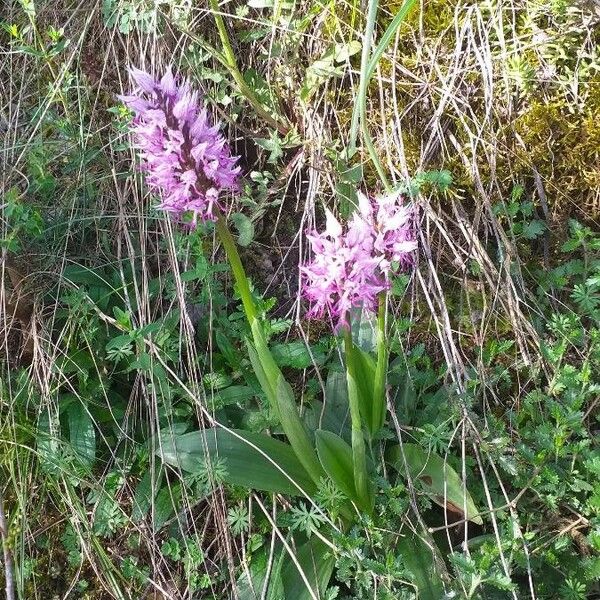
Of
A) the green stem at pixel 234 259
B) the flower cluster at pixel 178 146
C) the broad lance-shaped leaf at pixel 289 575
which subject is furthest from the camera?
the broad lance-shaped leaf at pixel 289 575

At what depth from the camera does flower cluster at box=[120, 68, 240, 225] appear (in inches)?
49.8

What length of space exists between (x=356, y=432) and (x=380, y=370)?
15 cm

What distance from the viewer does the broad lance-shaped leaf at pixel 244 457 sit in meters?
1.72

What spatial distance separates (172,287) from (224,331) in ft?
0.67

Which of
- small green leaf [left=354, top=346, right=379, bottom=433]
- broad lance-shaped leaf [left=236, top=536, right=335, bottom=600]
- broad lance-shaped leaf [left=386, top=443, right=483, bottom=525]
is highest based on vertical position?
small green leaf [left=354, top=346, right=379, bottom=433]

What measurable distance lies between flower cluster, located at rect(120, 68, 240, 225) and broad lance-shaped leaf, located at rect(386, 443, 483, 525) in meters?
0.86

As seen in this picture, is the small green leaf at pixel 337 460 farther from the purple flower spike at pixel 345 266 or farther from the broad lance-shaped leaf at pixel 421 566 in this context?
the purple flower spike at pixel 345 266

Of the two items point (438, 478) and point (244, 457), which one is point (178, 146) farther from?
point (438, 478)

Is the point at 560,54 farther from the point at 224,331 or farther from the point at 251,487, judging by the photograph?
the point at 251,487

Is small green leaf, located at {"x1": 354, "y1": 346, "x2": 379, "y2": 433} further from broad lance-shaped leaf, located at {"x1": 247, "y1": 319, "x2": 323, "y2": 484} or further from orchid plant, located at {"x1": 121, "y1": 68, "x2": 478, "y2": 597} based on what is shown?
broad lance-shaped leaf, located at {"x1": 247, "y1": 319, "x2": 323, "y2": 484}

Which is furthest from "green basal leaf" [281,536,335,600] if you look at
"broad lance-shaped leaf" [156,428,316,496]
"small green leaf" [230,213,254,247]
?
"small green leaf" [230,213,254,247]

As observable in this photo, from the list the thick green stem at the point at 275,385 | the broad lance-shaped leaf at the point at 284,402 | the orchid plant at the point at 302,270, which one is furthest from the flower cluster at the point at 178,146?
the broad lance-shaped leaf at the point at 284,402

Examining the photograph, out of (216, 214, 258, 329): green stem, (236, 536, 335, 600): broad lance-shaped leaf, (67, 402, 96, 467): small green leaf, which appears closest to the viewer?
(216, 214, 258, 329): green stem

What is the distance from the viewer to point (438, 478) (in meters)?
1.75
